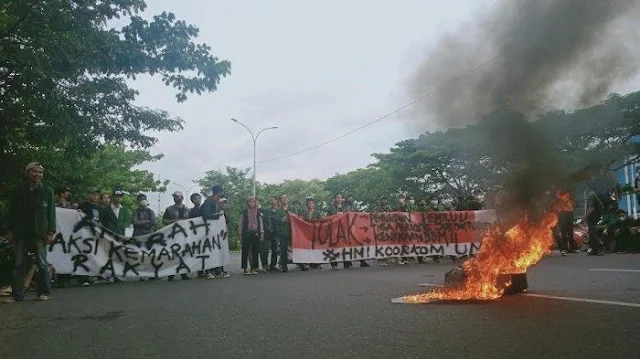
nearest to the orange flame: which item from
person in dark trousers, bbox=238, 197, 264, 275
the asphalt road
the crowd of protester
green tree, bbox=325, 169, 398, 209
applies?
the asphalt road

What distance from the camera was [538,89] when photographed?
6.94 meters

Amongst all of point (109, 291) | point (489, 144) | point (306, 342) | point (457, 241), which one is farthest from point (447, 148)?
point (306, 342)

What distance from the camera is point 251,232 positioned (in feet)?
40.4

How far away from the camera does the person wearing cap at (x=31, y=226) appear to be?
24.0 feet

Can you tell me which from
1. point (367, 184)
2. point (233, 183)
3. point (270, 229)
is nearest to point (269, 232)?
point (270, 229)

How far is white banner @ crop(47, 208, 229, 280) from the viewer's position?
33.3 feet

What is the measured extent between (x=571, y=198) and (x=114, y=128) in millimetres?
12149

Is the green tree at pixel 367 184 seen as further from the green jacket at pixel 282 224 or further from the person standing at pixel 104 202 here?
the person standing at pixel 104 202

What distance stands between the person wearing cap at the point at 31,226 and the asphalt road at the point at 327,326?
0.38m

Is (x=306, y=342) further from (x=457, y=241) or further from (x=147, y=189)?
(x=147, y=189)

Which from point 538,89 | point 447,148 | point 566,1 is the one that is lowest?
point 538,89

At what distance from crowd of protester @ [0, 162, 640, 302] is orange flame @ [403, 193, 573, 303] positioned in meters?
2.33

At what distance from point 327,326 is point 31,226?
503 centimetres

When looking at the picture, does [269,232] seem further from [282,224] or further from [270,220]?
[282,224]
